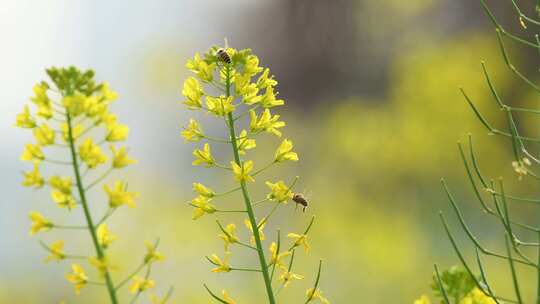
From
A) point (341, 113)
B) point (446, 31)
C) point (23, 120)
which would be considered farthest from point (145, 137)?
point (23, 120)

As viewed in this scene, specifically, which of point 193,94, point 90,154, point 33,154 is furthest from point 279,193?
point 33,154

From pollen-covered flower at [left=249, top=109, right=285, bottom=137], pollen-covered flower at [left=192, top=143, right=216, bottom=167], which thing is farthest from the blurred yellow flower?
pollen-covered flower at [left=249, top=109, right=285, bottom=137]

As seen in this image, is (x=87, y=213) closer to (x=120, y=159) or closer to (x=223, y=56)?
(x=120, y=159)

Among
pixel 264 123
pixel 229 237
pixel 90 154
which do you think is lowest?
pixel 229 237

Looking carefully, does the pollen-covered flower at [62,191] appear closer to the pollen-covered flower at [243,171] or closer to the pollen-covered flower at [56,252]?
the pollen-covered flower at [56,252]

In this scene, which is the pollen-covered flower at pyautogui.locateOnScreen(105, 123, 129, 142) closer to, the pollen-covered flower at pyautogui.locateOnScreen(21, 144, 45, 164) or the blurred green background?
the pollen-covered flower at pyautogui.locateOnScreen(21, 144, 45, 164)

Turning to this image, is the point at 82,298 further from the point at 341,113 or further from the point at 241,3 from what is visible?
the point at 241,3
